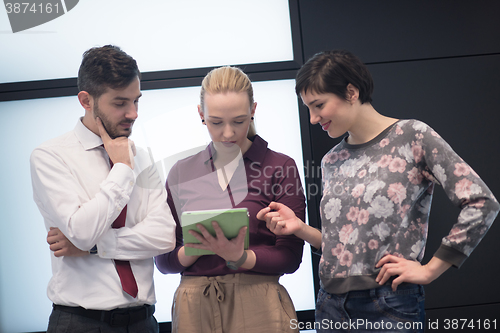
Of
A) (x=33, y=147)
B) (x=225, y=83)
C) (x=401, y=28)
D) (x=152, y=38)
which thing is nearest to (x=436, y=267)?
(x=225, y=83)

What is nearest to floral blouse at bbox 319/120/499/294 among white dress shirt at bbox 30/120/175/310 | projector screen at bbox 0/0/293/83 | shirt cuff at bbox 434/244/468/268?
shirt cuff at bbox 434/244/468/268

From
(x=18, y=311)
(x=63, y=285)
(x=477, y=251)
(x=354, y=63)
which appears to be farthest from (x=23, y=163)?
(x=477, y=251)

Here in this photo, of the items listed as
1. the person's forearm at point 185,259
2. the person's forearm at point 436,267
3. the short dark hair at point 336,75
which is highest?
the short dark hair at point 336,75

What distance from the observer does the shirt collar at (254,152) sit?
1813 millimetres

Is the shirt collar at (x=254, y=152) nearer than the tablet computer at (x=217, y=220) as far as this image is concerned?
No

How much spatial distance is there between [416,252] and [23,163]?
90.1 inches

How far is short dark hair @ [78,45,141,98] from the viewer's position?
173 centimetres

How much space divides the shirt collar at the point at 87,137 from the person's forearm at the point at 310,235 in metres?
0.94

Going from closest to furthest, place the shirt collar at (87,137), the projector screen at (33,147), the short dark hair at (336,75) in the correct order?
the short dark hair at (336,75) < the shirt collar at (87,137) < the projector screen at (33,147)

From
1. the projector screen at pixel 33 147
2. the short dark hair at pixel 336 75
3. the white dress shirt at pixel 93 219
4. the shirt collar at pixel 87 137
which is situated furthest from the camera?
the projector screen at pixel 33 147

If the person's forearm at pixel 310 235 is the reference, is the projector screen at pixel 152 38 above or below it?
above

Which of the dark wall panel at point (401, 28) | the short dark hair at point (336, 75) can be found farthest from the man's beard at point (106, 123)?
the dark wall panel at point (401, 28)

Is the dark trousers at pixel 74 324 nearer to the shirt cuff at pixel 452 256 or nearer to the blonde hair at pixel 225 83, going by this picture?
the blonde hair at pixel 225 83

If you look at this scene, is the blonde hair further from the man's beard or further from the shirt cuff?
the shirt cuff
